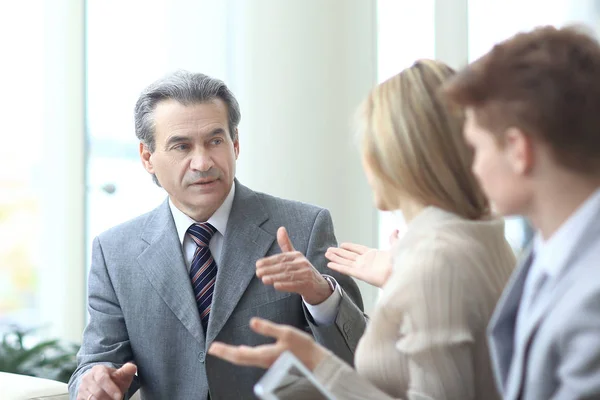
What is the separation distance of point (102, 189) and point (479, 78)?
329 centimetres

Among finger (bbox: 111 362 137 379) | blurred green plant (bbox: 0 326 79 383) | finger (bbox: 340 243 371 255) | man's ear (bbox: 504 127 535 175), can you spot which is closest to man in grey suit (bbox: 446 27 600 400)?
man's ear (bbox: 504 127 535 175)

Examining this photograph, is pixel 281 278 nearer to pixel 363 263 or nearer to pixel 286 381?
pixel 363 263

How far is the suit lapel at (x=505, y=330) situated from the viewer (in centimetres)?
114

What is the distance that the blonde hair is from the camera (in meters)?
1.30

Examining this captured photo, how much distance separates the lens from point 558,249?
1039mm

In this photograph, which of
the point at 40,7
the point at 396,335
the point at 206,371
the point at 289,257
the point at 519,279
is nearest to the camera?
the point at 519,279

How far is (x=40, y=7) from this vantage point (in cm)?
401

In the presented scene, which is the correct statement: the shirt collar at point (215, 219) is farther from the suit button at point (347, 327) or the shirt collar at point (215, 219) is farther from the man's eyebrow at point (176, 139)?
the suit button at point (347, 327)

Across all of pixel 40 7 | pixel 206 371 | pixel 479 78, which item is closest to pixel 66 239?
pixel 40 7

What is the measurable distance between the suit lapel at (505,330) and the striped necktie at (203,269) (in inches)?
42.5

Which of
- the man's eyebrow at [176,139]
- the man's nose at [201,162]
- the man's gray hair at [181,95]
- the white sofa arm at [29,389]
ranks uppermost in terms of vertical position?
the man's gray hair at [181,95]

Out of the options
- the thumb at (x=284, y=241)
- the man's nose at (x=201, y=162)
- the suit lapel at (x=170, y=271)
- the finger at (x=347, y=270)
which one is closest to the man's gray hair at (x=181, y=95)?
the man's nose at (x=201, y=162)

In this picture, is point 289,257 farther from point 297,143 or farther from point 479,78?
point 297,143

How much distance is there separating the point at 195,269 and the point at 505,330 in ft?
3.78
